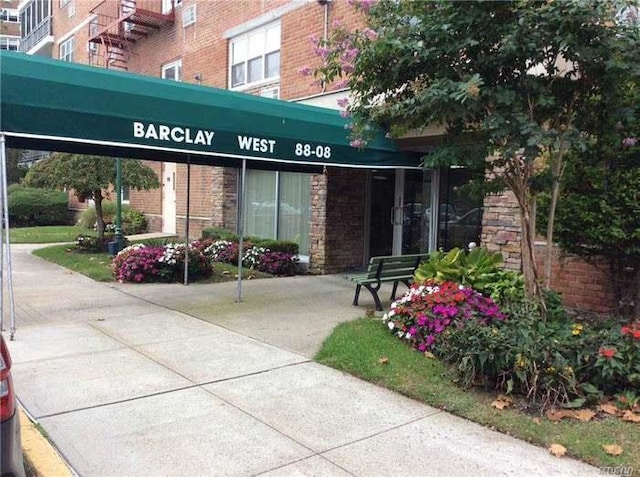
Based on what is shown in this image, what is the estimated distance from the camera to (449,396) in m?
4.59

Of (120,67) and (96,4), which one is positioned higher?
(96,4)

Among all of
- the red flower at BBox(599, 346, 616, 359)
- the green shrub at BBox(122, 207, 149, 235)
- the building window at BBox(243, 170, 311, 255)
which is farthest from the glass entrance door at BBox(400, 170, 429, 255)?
the green shrub at BBox(122, 207, 149, 235)

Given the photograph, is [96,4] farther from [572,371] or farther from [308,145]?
[572,371]

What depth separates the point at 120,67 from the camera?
66.7ft

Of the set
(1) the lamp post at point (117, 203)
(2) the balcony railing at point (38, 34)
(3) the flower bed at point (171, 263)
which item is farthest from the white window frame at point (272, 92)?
(2) the balcony railing at point (38, 34)

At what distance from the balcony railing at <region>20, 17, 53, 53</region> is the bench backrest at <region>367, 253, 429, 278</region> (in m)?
26.5

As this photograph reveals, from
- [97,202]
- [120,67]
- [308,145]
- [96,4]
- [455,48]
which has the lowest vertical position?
[97,202]

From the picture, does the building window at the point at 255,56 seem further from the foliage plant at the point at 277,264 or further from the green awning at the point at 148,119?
the green awning at the point at 148,119

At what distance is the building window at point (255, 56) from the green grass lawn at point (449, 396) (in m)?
9.28

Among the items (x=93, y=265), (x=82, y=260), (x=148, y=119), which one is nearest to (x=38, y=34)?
(x=82, y=260)

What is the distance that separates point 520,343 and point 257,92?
443 inches

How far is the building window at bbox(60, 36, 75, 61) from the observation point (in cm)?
2550

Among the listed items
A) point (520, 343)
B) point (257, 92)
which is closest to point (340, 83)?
point (257, 92)

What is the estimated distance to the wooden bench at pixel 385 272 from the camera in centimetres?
782
